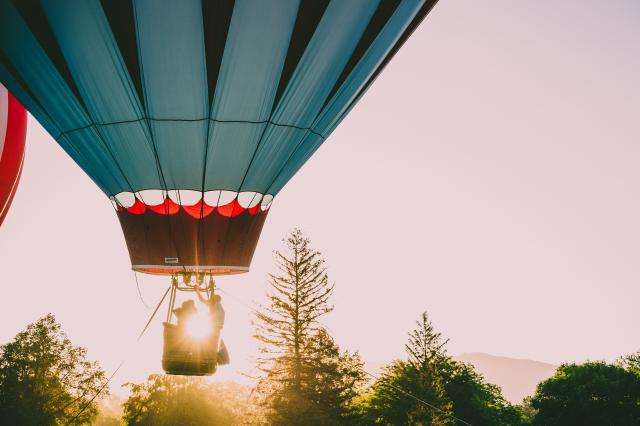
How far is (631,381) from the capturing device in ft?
92.8

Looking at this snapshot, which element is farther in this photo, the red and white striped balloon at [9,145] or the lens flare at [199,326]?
the red and white striped balloon at [9,145]

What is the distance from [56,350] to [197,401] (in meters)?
9.53

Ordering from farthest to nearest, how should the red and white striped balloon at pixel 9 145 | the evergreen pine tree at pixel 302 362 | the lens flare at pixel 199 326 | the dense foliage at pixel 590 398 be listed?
the dense foliage at pixel 590 398
the evergreen pine tree at pixel 302 362
the red and white striped balloon at pixel 9 145
the lens flare at pixel 199 326

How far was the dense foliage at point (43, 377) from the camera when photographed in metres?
22.6

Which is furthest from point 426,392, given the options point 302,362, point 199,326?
point 199,326

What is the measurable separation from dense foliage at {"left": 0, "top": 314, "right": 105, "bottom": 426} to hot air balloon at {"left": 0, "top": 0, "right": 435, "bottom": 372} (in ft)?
81.3

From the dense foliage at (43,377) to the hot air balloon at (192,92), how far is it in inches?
976

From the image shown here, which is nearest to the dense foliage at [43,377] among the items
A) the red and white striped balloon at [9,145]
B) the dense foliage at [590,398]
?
the red and white striped balloon at [9,145]

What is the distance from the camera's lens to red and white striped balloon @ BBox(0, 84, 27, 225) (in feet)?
20.2

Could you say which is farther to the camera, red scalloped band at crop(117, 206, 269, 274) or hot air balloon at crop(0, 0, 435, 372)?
red scalloped band at crop(117, 206, 269, 274)

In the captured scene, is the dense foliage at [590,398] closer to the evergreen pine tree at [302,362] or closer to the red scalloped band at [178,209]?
the evergreen pine tree at [302,362]

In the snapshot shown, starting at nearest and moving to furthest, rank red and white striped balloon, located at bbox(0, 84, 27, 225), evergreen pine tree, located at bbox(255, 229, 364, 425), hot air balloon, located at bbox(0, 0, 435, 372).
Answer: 1. hot air balloon, located at bbox(0, 0, 435, 372)
2. red and white striped balloon, located at bbox(0, 84, 27, 225)
3. evergreen pine tree, located at bbox(255, 229, 364, 425)

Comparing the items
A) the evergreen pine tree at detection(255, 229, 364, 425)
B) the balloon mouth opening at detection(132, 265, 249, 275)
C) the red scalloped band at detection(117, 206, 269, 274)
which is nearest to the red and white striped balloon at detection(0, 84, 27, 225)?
the red scalloped band at detection(117, 206, 269, 274)

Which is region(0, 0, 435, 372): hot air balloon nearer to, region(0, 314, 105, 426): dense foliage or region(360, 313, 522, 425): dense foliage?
region(360, 313, 522, 425): dense foliage
